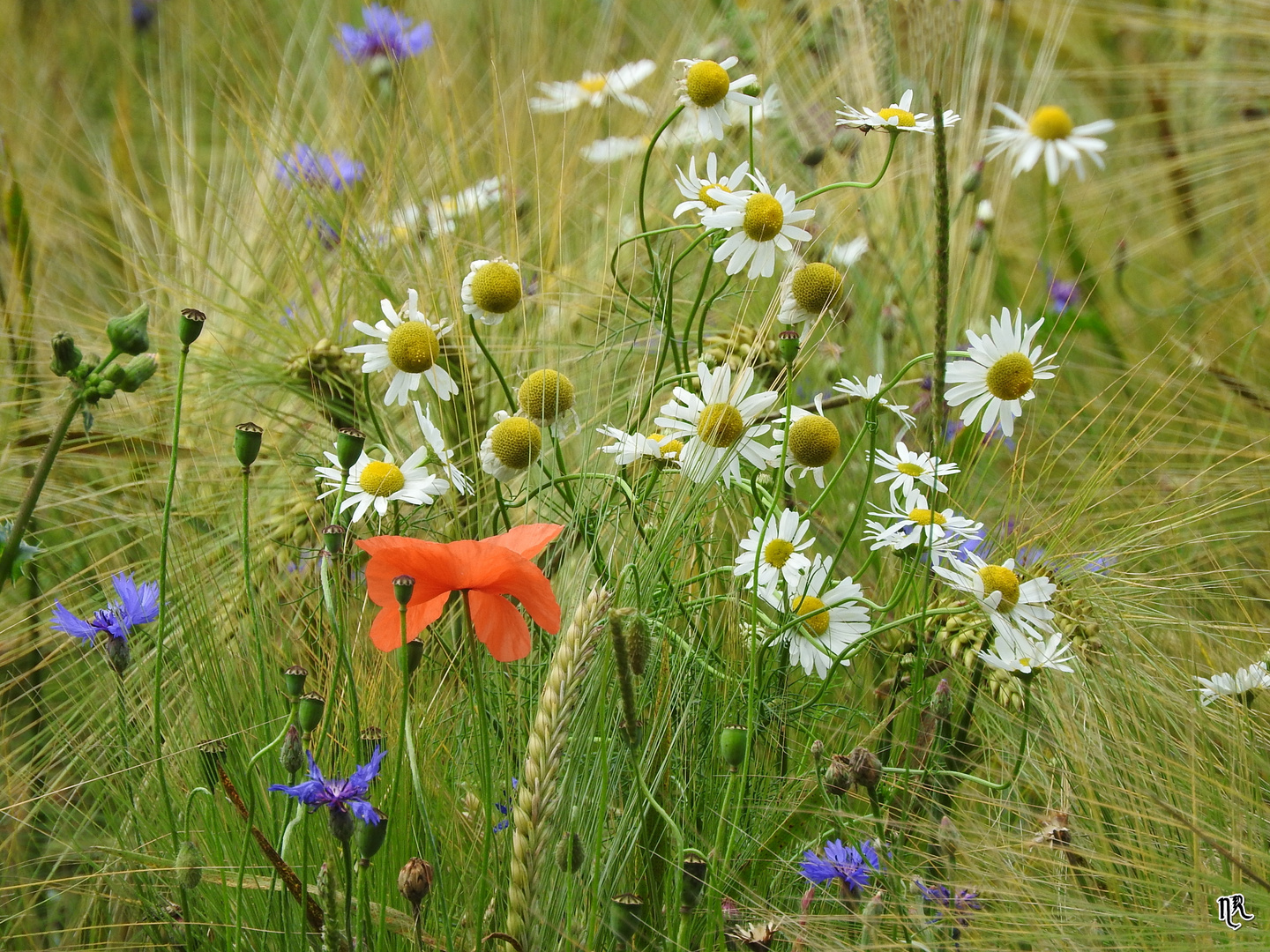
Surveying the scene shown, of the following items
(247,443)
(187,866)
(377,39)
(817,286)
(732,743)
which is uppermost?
(377,39)

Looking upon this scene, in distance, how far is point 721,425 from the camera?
Result: 2.23 feet

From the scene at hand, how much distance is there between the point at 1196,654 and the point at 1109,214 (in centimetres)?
123

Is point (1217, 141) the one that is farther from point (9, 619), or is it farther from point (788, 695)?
point (9, 619)

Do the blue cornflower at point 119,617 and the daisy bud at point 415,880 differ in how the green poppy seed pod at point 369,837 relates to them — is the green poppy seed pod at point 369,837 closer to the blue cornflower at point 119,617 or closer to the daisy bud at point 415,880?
the daisy bud at point 415,880

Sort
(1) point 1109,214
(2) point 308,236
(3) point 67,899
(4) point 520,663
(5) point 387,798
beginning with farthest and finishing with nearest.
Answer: (1) point 1109,214 < (2) point 308,236 < (3) point 67,899 < (4) point 520,663 < (5) point 387,798

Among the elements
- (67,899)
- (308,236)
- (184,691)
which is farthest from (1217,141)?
(67,899)

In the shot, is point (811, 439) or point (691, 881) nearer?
point (691, 881)

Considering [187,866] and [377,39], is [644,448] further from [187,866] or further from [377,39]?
[377,39]

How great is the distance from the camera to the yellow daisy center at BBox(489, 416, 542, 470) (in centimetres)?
73

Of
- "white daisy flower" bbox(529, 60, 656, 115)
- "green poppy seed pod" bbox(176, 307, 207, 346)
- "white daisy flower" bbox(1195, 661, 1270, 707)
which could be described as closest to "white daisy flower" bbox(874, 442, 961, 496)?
"white daisy flower" bbox(1195, 661, 1270, 707)

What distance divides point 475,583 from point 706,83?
474 mm

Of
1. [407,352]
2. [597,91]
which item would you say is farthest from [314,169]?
[407,352]

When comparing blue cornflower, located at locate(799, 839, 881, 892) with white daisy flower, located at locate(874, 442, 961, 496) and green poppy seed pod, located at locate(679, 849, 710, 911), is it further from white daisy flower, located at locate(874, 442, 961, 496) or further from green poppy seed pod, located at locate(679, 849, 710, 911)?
white daisy flower, located at locate(874, 442, 961, 496)

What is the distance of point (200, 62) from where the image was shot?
1.95 m
